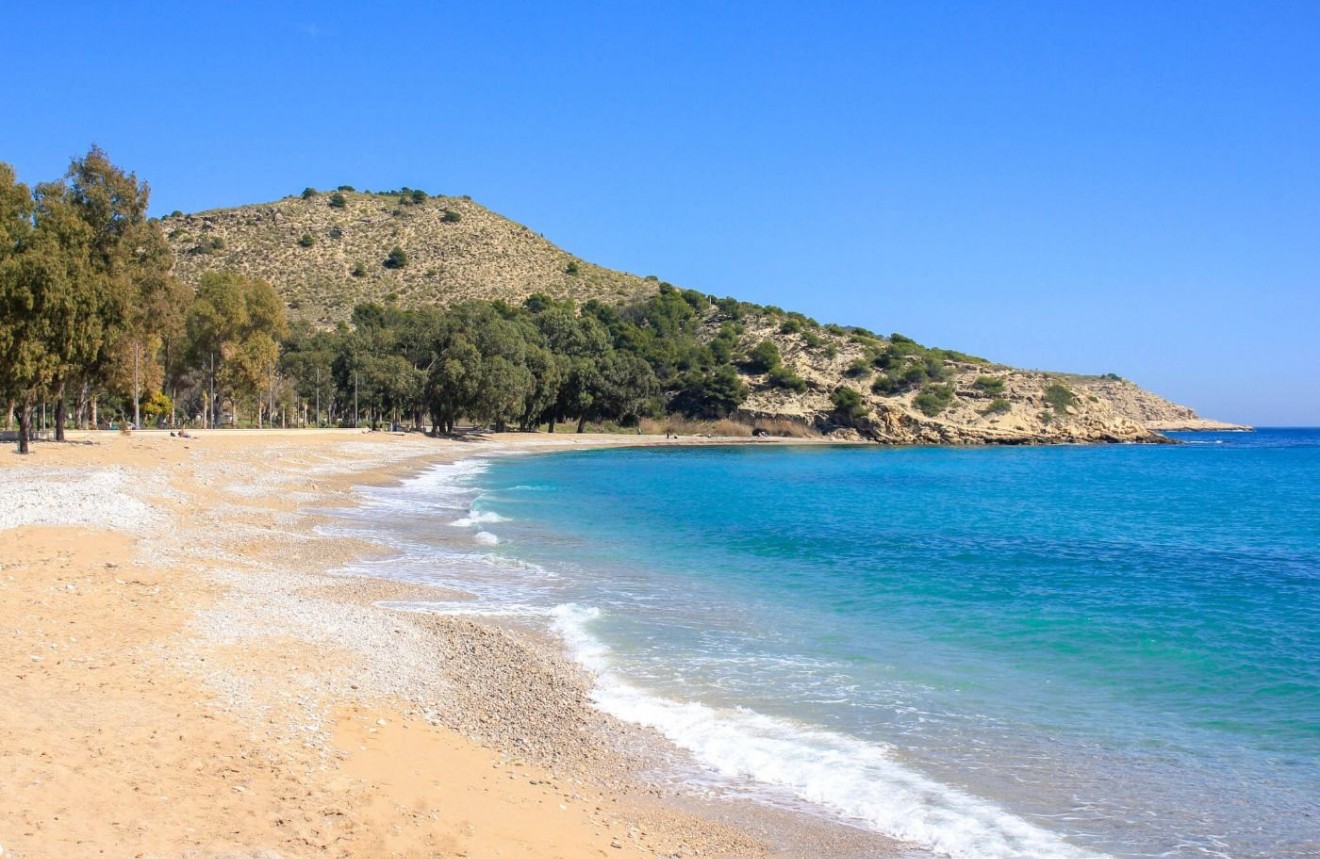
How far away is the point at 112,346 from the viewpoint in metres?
38.2

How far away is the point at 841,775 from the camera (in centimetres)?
934

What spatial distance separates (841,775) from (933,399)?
374 ft

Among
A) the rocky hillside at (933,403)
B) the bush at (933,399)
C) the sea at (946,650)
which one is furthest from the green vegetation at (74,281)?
the bush at (933,399)

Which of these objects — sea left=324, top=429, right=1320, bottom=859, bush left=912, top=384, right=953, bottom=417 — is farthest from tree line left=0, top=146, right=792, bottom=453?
bush left=912, top=384, right=953, bottom=417

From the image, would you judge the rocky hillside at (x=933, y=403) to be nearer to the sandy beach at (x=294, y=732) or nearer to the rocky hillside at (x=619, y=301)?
the rocky hillside at (x=619, y=301)

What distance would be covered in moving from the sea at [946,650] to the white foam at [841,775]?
0.03 m

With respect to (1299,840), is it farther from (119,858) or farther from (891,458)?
(891,458)

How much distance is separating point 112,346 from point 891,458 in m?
63.3

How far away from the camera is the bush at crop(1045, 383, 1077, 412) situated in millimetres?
124188

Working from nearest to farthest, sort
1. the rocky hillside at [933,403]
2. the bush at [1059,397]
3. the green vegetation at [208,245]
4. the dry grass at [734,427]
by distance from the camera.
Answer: the dry grass at [734,427], the rocky hillside at [933,403], the green vegetation at [208,245], the bush at [1059,397]

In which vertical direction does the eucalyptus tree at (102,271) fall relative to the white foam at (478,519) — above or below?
above

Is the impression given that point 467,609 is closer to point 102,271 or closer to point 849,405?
point 102,271

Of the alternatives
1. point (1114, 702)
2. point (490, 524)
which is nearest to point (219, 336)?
point (490, 524)

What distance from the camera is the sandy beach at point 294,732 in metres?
6.62
